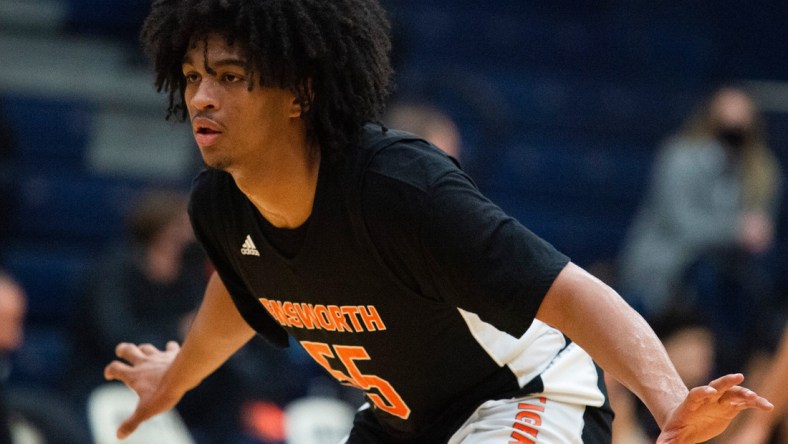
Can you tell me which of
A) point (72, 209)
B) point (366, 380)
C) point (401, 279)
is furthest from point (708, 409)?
point (72, 209)

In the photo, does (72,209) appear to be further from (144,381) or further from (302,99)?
(302,99)

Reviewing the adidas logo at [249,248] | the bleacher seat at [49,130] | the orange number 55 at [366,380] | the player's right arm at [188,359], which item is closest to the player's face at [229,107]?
the adidas logo at [249,248]

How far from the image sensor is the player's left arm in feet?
9.93

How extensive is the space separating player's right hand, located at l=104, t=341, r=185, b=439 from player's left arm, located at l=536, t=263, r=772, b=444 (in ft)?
4.93

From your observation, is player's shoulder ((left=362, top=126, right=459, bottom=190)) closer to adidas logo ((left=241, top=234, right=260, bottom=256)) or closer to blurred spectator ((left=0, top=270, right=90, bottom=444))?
adidas logo ((left=241, top=234, right=260, bottom=256))

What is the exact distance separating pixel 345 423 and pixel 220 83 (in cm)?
383

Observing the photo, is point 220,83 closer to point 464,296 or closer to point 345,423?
point 464,296

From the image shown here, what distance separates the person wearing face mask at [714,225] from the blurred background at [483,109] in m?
0.32

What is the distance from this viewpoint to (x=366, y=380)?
12.7ft

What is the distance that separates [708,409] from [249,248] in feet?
4.78

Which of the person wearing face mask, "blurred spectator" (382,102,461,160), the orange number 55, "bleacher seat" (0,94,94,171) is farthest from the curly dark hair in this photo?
"bleacher seat" (0,94,94,171)

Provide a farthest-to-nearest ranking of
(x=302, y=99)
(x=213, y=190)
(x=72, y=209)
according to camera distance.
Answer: (x=72, y=209) → (x=213, y=190) → (x=302, y=99)

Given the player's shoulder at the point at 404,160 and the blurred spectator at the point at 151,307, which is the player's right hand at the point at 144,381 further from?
the blurred spectator at the point at 151,307

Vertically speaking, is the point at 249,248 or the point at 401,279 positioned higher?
the point at 401,279
